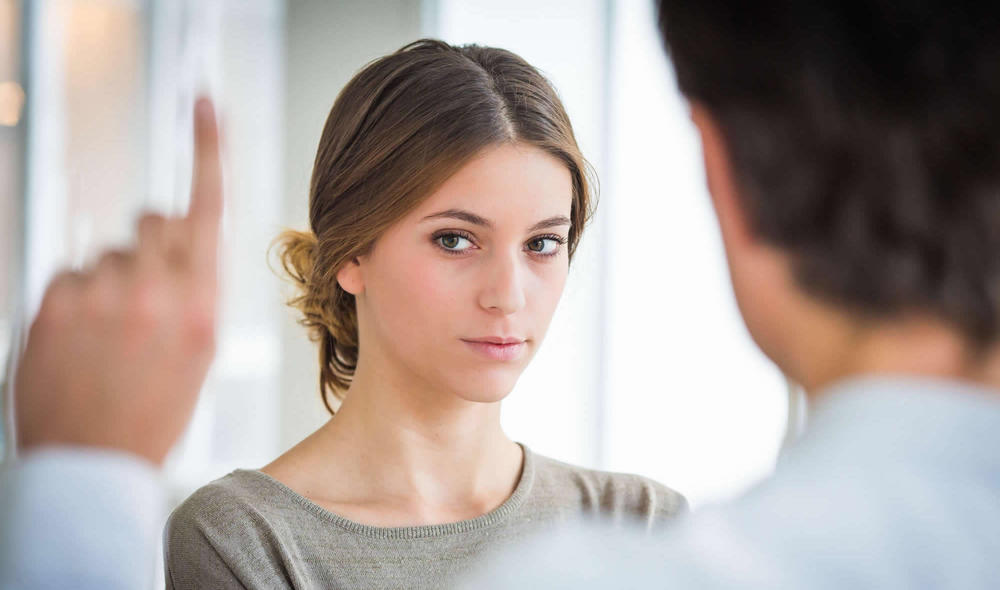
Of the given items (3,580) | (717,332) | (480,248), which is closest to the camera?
(3,580)

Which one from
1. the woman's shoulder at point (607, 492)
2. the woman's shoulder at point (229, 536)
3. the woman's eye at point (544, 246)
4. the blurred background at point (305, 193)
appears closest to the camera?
the woman's shoulder at point (229, 536)

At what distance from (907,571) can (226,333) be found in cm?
386

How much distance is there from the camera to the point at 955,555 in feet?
1.61

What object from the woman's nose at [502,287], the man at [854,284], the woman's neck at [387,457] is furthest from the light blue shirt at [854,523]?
the woman's neck at [387,457]

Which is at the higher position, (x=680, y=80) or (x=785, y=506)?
(x=680, y=80)

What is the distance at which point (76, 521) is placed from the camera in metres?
0.47

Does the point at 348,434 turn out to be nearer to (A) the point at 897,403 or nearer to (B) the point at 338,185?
(B) the point at 338,185

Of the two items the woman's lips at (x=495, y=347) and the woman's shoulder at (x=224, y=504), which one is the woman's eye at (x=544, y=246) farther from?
the woman's shoulder at (x=224, y=504)

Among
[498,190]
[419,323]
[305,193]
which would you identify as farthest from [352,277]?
[305,193]

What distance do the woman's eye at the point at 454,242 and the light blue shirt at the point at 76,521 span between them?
91 centimetres

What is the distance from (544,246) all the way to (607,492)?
468mm

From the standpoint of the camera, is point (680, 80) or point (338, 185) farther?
point (338, 185)

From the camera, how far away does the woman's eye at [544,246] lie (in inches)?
56.5

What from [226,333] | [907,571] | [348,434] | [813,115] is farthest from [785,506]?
[226,333]
